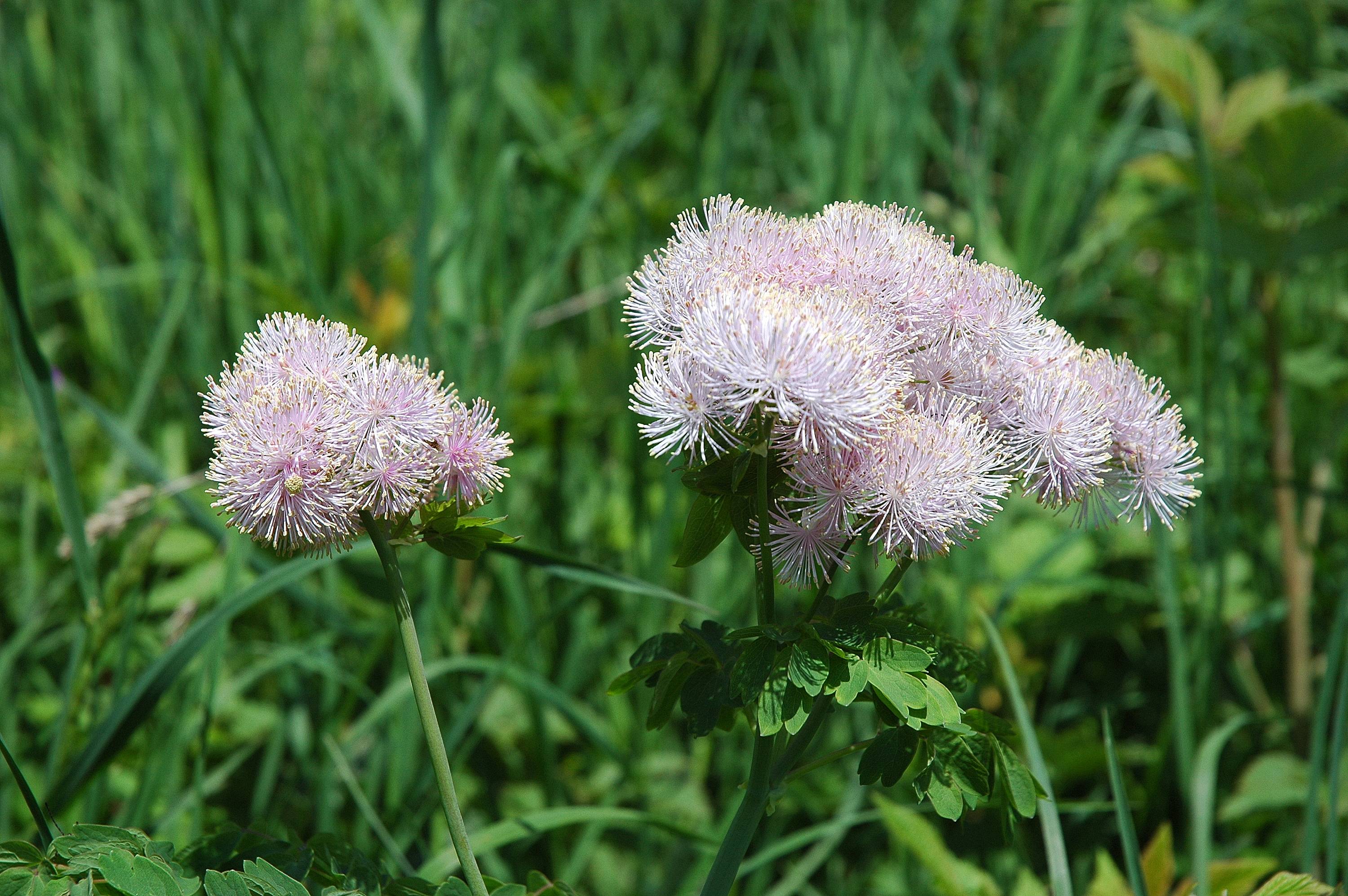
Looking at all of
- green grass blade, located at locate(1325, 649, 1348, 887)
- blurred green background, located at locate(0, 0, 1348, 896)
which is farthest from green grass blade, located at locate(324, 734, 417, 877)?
green grass blade, located at locate(1325, 649, 1348, 887)

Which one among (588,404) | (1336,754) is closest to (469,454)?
(1336,754)

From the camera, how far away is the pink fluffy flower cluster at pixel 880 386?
2.84 ft

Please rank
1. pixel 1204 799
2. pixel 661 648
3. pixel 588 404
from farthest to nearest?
1. pixel 588 404
2. pixel 1204 799
3. pixel 661 648

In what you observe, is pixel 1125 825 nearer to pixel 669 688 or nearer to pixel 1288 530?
pixel 669 688

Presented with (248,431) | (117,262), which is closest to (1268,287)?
(248,431)

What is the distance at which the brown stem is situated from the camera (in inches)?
82.7

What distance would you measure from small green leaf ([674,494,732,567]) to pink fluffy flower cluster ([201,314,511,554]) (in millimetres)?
198

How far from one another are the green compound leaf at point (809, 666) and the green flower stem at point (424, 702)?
0.98 feet

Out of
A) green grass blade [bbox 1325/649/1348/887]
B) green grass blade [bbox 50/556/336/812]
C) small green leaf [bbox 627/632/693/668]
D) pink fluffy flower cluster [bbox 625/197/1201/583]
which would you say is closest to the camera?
pink fluffy flower cluster [bbox 625/197/1201/583]

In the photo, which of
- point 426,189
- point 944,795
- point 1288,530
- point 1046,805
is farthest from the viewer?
point 1288,530

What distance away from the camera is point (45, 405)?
1349 millimetres

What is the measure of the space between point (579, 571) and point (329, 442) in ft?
1.75

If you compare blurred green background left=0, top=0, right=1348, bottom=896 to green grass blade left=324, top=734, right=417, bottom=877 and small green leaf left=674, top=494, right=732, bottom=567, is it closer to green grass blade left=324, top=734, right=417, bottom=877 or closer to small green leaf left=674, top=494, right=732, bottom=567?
green grass blade left=324, top=734, right=417, bottom=877

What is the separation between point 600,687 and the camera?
7.63 ft
